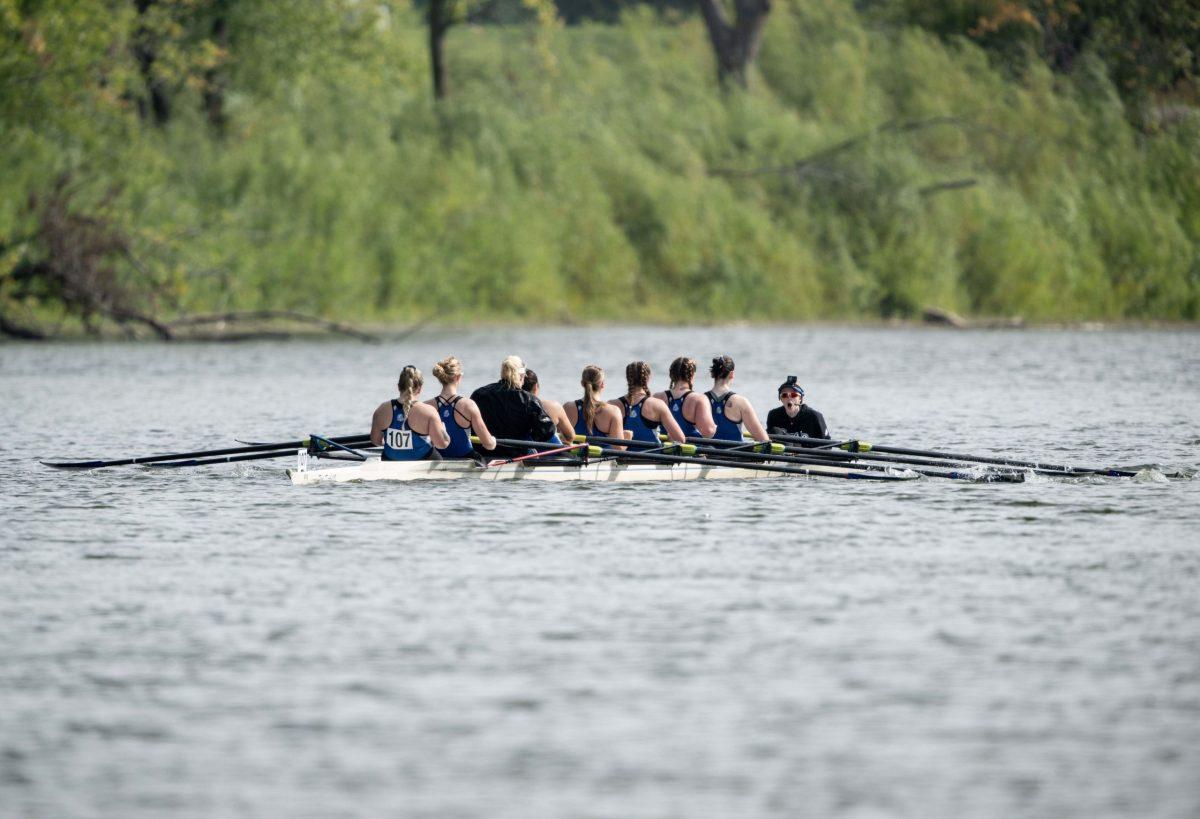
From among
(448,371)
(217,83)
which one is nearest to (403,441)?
(448,371)

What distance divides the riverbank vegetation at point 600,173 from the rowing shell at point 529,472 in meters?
23.0

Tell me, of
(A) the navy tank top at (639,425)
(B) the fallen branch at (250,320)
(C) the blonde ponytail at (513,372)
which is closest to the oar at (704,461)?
(A) the navy tank top at (639,425)

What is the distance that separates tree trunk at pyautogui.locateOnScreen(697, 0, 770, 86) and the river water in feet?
112

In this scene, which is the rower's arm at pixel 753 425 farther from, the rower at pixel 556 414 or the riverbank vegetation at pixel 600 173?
the riverbank vegetation at pixel 600 173

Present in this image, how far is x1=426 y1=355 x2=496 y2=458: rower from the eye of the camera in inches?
731

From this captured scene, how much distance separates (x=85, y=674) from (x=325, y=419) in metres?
15.7

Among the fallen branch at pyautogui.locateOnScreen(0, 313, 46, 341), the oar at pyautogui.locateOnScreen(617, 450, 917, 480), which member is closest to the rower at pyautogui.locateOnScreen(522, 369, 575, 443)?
the oar at pyautogui.locateOnScreen(617, 450, 917, 480)

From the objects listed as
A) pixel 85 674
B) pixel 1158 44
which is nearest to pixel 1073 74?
pixel 1158 44

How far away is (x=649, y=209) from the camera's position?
163 feet

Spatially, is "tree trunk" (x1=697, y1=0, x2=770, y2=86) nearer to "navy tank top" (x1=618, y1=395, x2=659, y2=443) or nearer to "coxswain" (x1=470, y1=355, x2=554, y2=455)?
"navy tank top" (x1=618, y1=395, x2=659, y2=443)

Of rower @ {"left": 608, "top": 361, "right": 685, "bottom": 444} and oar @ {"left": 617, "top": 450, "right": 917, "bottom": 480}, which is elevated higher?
rower @ {"left": 608, "top": 361, "right": 685, "bottom": 444}

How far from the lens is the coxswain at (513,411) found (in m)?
18.9

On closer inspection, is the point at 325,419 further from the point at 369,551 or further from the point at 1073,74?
the point at 1073,74

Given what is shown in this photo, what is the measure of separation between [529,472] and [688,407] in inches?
69.2
